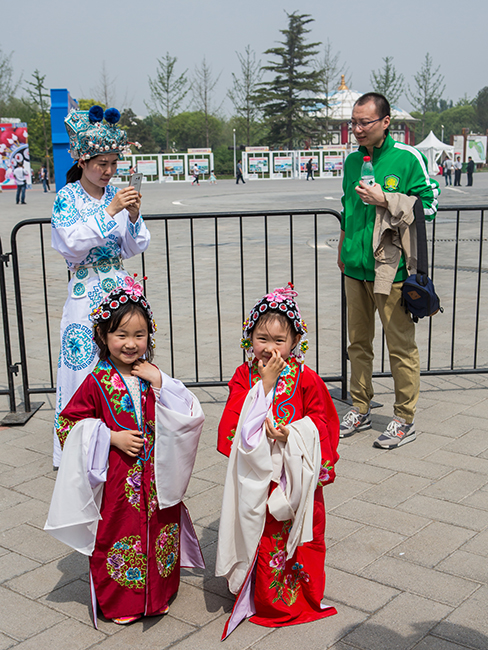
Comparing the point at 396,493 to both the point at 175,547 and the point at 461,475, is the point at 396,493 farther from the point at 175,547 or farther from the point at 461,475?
the point at 175,547

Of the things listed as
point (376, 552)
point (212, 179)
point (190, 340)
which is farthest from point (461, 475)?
point (212, 179)

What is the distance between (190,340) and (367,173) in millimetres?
3300

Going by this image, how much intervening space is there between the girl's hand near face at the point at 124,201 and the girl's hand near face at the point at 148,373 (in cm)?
122

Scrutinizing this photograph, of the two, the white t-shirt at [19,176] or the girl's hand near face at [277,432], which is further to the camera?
the white t-shirt at [19,176]

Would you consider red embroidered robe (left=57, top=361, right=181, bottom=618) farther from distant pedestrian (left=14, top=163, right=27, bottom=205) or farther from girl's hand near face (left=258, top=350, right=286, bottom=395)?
distant pedestrian (left=14, top=163, right=27, bottom=205)

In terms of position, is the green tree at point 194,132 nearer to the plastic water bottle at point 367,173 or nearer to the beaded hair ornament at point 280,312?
the plastic water bottle at point 367,173

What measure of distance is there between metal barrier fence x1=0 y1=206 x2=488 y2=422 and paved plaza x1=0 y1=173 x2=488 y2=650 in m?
0.95

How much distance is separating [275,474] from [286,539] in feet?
0.90

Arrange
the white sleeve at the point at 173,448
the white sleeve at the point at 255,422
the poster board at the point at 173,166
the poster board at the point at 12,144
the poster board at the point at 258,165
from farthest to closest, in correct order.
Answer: the poster board at the point at 258,165
the poster board at the point at 173,166
the poster board at the point at 12,144
the white sleeve at the point at 173,448
the white sleeve at the point at 255,422

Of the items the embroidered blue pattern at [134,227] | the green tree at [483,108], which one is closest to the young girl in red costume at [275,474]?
the embroidered blue pattern at [134,227]

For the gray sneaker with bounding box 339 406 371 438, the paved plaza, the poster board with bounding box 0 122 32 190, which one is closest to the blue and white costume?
the paved plaza

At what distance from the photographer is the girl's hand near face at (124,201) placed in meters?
3.59

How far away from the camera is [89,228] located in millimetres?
3648

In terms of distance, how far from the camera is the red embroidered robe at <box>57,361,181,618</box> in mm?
2617
